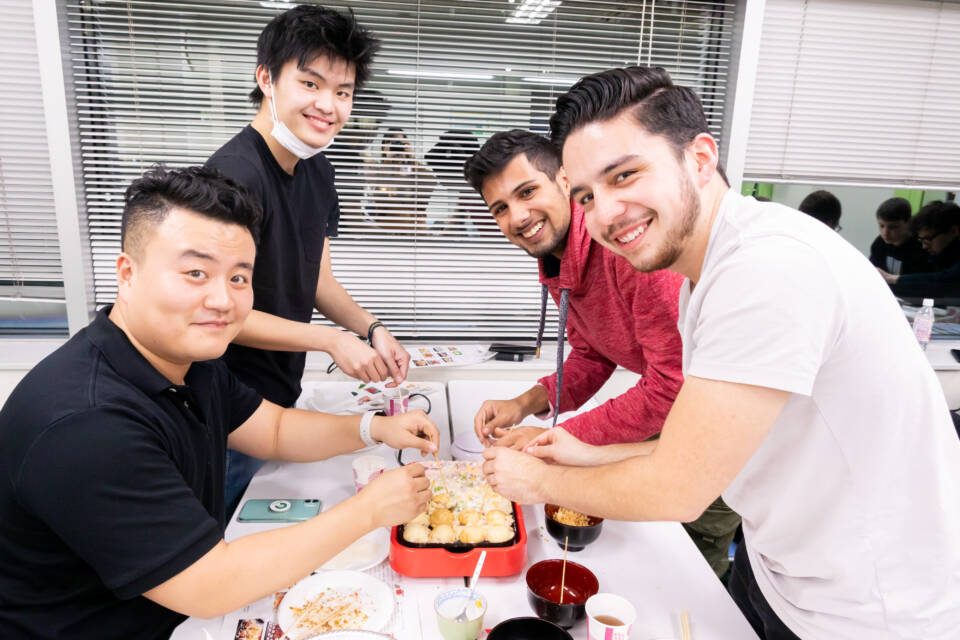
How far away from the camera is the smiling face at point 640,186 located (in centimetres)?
108

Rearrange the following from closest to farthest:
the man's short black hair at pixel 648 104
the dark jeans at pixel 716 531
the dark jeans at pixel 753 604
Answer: the man's short black hair at pixel 648 104
the dark jeans at pixel 753 604
the dark jeans at pixel 716 531

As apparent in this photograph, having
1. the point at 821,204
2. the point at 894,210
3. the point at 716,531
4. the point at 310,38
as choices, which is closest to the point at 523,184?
the point at 310,38

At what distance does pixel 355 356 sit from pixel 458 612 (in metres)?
0.90

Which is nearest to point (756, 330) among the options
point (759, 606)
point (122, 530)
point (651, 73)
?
point (651, 73)

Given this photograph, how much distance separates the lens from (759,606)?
1.34 m

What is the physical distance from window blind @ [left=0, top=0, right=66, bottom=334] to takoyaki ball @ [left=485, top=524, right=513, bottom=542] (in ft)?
8.60

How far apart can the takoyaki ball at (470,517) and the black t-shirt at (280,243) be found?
35.9 inches

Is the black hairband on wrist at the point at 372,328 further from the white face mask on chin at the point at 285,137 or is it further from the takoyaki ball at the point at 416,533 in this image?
the takoyaki ball at the point at 416,533

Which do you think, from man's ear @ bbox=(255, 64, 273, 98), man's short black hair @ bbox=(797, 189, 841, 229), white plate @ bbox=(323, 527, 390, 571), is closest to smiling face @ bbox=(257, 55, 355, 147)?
man's ear @ bbox=(255, 64, 273, 98)

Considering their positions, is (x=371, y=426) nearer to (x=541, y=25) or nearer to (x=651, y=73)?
(x=651, y=73)

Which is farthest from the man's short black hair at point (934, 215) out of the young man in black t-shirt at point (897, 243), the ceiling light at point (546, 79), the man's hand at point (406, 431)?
the man's hand at point (406, 431)

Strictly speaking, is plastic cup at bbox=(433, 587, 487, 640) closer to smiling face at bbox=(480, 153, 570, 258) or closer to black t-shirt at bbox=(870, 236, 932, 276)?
smiling face at bbox=(480, 153, 570, 258)

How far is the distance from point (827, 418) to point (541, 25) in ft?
8.34

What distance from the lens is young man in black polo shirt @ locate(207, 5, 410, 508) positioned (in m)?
1.78
